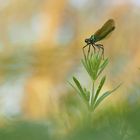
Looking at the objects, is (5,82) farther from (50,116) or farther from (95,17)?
(95,17)

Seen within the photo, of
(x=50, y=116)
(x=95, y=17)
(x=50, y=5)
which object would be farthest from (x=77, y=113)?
(x=50, y=5)

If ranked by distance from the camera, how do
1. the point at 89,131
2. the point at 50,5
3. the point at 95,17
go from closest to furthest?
the point at 89,131, the point at 95,17, the point at 50,5

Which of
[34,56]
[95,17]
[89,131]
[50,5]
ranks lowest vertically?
[89,131]

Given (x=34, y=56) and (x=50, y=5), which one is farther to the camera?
(x=50, y=5)

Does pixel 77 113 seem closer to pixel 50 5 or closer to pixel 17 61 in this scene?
pixel 17 61

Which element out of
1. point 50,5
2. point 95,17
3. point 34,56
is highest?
point 50,5

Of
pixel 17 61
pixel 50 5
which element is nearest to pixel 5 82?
pixel 17 61

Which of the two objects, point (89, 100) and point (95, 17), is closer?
point (89, 100)

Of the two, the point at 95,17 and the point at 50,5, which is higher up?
the point at 50,5

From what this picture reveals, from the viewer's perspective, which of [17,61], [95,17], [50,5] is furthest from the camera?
[50,5]
